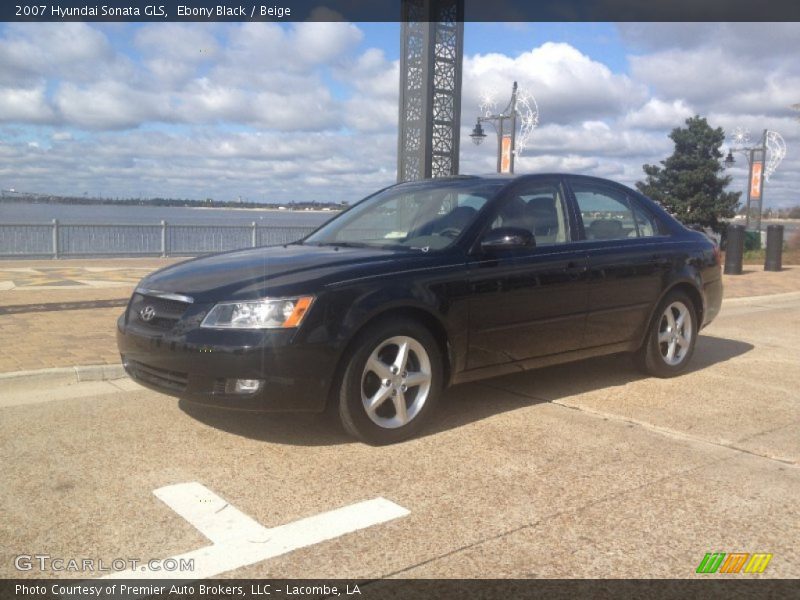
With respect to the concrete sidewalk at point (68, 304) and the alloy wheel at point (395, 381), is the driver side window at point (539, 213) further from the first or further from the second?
the concrete sidewalk at point (68, 304)

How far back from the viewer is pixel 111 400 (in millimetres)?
5504

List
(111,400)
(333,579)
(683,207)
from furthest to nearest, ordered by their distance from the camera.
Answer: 1. (683,207)
2. (111,400)
3. (333,579)

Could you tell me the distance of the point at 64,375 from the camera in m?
5.93

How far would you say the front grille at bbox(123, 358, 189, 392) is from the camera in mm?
4305

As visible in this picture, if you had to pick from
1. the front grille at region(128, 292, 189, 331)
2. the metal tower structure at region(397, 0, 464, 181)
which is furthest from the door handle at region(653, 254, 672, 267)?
the metal tower structure at region(397, 0, 464, 181)

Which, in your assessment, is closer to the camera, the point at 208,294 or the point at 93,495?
the point at 93,495

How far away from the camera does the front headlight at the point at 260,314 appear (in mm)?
4133

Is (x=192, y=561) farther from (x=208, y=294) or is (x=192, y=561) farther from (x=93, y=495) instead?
(x=208, y=294)

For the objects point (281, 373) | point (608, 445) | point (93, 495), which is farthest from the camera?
point (608, 445)

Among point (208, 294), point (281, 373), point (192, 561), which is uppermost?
point (208, 294)

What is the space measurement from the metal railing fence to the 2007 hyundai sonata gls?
42.5 ft

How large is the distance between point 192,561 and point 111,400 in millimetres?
2744

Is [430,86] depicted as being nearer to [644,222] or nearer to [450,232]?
[644,222]

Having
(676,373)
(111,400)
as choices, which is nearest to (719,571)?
(676,373)
